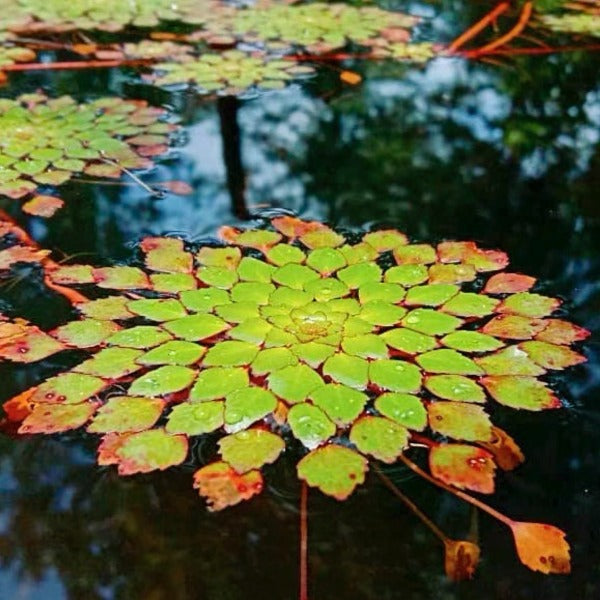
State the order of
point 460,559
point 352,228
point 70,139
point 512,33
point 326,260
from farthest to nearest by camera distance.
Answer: point 512,33 → point 70,139 → point 352,228 → point 326,260 → point 460,559

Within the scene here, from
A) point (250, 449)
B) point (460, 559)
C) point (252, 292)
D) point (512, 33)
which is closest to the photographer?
point (460, 559)

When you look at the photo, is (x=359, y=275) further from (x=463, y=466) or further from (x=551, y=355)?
(x=463, y=466)

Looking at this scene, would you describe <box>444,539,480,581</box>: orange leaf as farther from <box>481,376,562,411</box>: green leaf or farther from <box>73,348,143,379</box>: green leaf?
<box>73,348,143,379</box>: green leaf

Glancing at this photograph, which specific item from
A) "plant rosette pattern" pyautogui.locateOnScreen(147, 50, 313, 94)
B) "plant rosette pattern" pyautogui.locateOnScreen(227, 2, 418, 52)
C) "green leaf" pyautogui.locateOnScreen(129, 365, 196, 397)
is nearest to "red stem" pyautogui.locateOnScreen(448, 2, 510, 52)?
"plant rosette pattern" pyautogui.locateOnScreen(227, 2, 418, 52)

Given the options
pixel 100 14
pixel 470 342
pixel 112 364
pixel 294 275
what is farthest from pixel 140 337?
pixel 100 14

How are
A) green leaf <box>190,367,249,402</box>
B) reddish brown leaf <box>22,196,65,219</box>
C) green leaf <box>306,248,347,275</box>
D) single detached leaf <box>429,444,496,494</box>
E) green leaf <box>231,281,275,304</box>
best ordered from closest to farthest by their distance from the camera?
single detached leaf <box>429,444,496,494</box>
green leaf <box>190,367,249,402</box>
green leaf <box>231,281,275,304</box>
green leaf <box>306,248,347,275</box>
reddish brown leaf <box>22,196,65,219</box>
